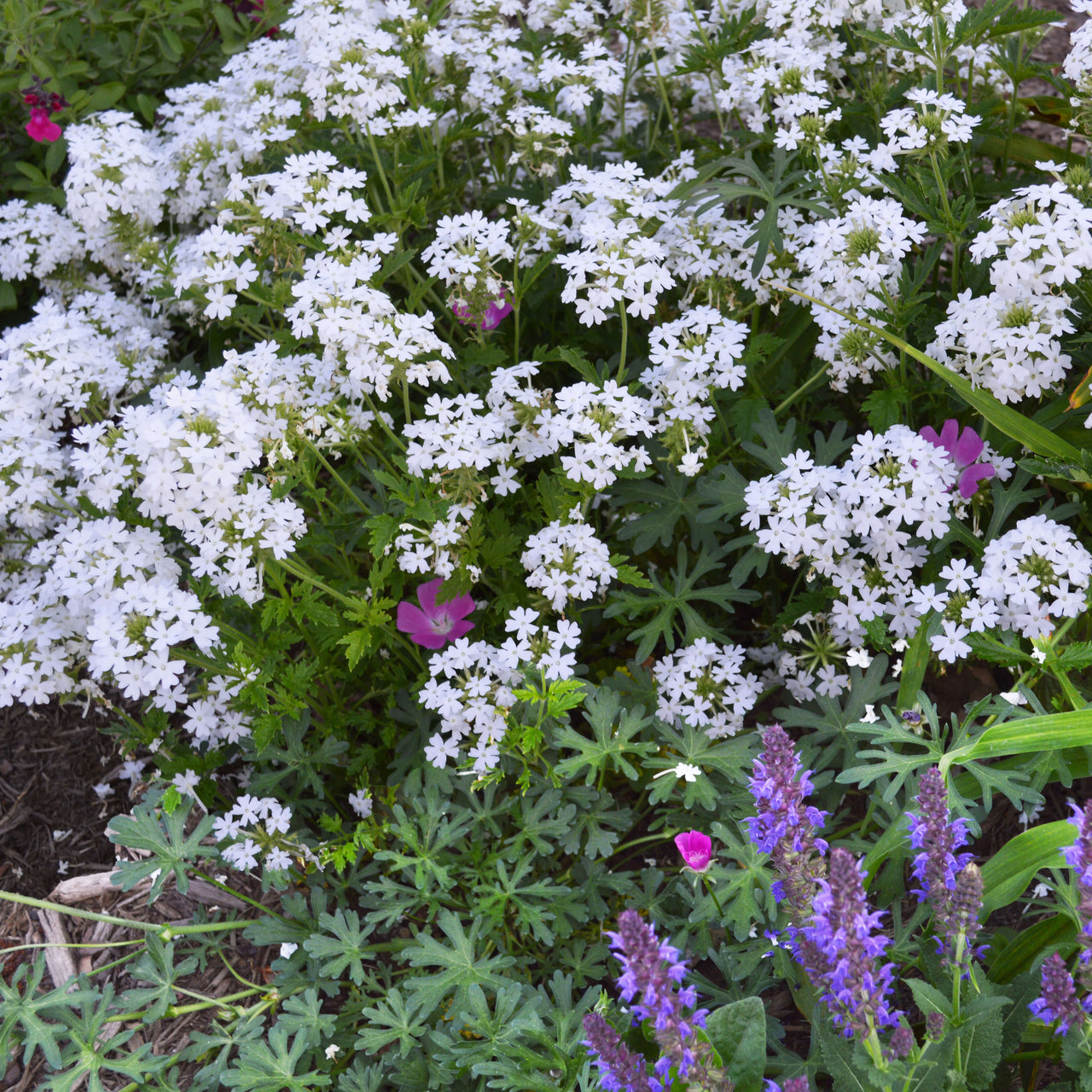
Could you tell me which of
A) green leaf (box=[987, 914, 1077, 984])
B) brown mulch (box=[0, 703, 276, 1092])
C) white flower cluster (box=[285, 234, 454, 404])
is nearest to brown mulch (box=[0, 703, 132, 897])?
brown mulch (box=[0, 703, 276, 1092])

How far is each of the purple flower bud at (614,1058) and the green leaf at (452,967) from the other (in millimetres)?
683

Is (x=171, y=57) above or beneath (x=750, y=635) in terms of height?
above

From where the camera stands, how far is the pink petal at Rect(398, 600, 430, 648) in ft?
9.71

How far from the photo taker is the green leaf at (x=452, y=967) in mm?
2301

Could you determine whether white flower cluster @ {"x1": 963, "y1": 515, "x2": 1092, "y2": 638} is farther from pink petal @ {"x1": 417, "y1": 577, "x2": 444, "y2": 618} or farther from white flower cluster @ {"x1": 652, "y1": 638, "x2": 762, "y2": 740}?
pink petal @ {"x1": 417, "y1": 577, "x2": 444, "y2": 618}

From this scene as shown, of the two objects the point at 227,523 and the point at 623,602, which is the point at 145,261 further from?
the point at 623,602

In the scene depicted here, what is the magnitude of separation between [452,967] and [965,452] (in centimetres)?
180

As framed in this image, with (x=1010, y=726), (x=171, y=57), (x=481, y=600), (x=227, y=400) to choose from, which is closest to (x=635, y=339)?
(x=481, y=600)

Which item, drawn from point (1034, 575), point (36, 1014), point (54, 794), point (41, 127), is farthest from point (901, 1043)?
point (41, 127)

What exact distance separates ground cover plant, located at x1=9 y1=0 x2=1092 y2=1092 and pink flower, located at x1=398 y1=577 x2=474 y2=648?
0.01 meters

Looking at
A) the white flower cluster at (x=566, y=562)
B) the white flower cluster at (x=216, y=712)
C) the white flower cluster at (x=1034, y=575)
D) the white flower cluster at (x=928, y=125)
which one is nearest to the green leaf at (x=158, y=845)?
the white flower cluster at (x=216, y=712)

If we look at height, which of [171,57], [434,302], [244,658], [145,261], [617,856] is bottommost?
[617,856]

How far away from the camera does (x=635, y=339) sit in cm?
355

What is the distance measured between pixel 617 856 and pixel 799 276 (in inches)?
70.7
